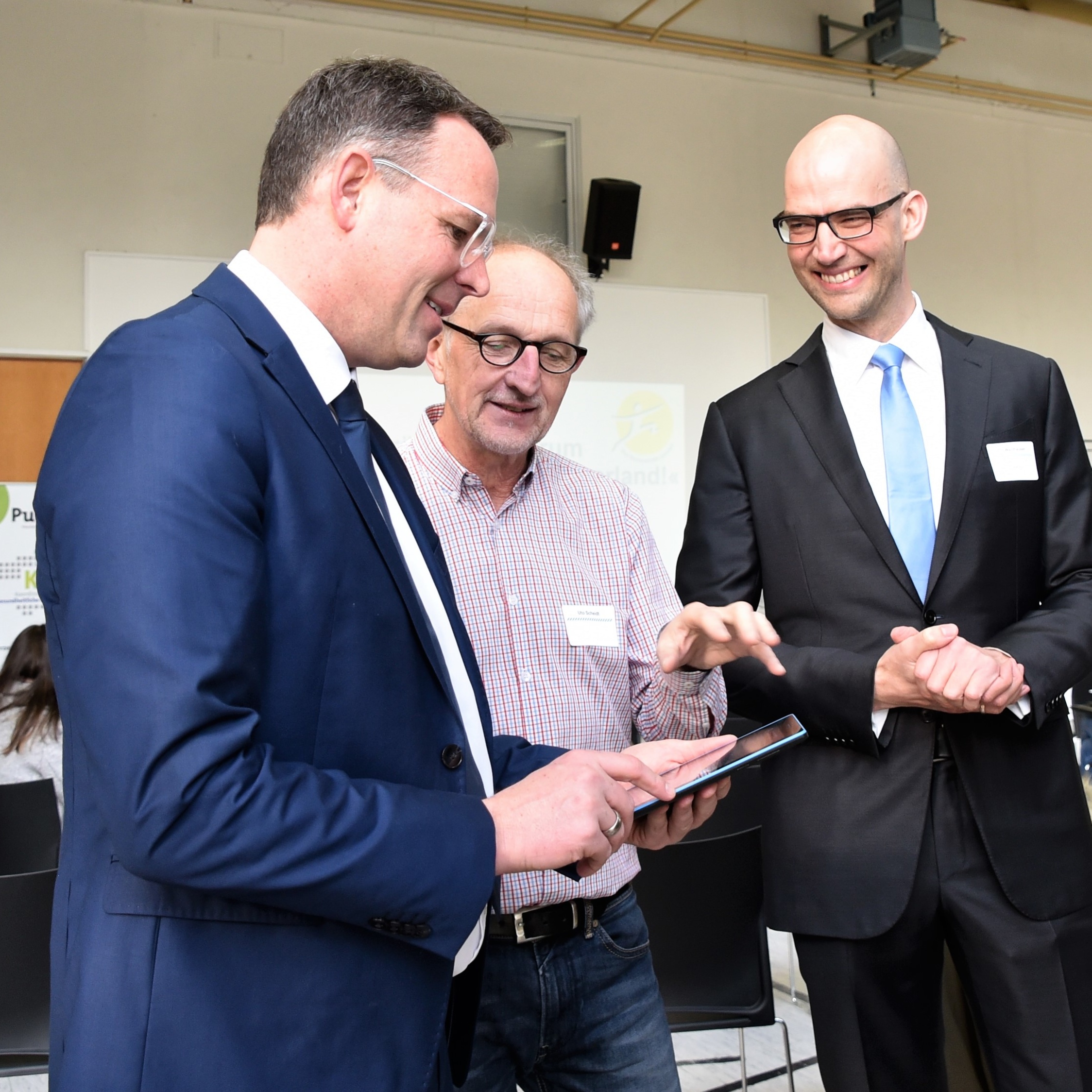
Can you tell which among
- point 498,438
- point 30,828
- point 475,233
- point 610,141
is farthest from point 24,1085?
point 610,141

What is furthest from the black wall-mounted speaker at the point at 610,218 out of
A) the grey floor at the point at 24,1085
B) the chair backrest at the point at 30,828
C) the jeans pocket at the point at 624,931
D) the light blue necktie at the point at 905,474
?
the jeans pocket at the point at 624,931

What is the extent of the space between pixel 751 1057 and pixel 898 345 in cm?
265

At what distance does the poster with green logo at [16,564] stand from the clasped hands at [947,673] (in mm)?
5384

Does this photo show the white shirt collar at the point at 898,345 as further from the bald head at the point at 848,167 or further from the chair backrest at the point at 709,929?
the chair backrest at the point at 709,929

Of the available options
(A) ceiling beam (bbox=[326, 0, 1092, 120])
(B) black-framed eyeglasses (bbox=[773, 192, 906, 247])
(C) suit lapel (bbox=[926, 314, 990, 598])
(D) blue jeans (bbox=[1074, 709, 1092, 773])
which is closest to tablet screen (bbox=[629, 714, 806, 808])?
(C) suit lapel (bbox=[926, 314, 990, 598])

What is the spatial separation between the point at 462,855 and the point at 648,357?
639cm

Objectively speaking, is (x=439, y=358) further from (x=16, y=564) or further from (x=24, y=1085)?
(x=16, y=564)

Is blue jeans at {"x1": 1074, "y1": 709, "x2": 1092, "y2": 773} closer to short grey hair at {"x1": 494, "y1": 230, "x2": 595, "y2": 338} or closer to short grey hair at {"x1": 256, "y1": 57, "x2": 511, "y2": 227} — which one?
short grey hair at {"x1": 494, "y1": 230, "x2": 595, "y2": 338}

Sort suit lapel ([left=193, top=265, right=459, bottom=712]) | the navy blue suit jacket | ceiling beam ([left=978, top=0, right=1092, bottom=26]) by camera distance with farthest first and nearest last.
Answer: ceiling beam ([left=978, top=0, right=1092, bottom=26]), suit lapel ([left=193, top=265, right=459, bottom=712]), the navy blue suit jacket

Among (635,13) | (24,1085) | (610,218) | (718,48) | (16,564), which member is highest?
(718,48)

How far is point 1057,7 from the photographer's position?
8359 millimetres

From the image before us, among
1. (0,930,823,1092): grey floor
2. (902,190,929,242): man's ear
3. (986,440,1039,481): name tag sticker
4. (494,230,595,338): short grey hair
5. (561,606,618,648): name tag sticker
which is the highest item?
(902,190,929,242): man's ear

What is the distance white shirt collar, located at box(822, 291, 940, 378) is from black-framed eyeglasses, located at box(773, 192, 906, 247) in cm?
17

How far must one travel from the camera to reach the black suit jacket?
181 centimetres
